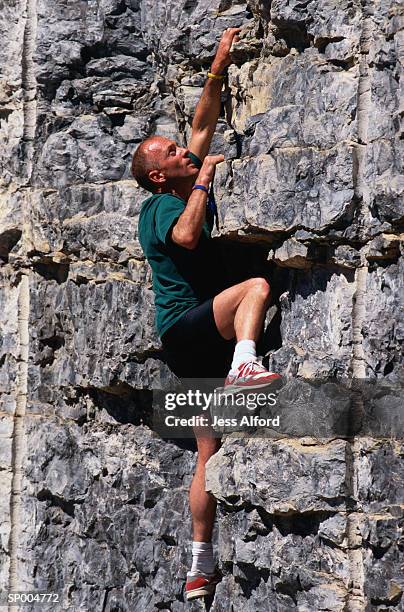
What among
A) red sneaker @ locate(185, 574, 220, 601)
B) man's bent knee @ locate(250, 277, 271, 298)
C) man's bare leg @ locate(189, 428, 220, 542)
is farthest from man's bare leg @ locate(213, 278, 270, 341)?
red sneaker @ locate(185, 574, 220, 601)

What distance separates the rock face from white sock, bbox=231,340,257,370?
0.15 meters

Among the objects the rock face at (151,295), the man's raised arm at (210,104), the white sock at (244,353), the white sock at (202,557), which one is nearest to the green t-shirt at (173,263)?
the rock face at (151,295)

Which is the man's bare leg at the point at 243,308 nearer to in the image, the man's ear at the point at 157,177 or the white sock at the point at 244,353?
the white sock at the point at 244,353

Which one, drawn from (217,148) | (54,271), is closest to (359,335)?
(217,148)

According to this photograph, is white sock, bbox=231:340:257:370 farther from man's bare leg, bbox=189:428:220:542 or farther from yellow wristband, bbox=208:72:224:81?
yellow wristband, bbox=208:72:224:81

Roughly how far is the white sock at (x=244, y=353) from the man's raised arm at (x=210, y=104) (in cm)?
95

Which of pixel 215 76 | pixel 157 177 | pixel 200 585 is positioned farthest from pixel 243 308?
pixel 200 585

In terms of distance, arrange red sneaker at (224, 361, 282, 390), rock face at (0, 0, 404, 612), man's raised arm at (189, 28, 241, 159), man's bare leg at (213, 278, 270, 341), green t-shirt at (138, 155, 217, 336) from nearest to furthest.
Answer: rock face at (0, 0, 404, 612), red sneaker at (224, 361, 282, 390), man's bare leg at (213, 278, 270, 341), green t-shirt at (138, 155, 217, 336), man's raised arm at (189, 28, 241, 159)

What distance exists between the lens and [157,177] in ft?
16.7

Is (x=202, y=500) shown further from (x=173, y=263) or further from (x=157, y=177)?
(x=157, y=177)

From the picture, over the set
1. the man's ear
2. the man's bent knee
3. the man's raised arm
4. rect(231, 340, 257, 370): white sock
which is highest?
the man's raised arm

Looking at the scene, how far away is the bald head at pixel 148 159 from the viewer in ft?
16.6

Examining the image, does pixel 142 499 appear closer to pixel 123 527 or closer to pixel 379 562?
pixel 123 527

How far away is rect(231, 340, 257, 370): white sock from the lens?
4594 mm
